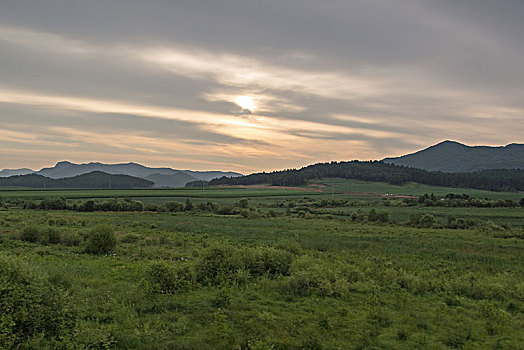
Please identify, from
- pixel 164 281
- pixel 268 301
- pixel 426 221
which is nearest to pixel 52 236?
pixel 164 281

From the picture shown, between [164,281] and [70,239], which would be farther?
[70,239]

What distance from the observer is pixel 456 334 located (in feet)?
39.0

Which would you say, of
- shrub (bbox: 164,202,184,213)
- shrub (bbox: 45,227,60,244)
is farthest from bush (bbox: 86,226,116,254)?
shrub (bbox: 164,202,184,213)

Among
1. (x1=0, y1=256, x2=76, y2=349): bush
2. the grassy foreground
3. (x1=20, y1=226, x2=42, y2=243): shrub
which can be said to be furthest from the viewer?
(x1=20, y1=226, x2=42, y2=243): shrub

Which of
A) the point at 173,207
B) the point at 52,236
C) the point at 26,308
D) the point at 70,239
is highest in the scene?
the point at 26,308

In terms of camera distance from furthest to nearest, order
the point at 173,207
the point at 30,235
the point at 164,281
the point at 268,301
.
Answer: the point at 173,207
the point at 30,235
the point at 164,281
the point at 268,301

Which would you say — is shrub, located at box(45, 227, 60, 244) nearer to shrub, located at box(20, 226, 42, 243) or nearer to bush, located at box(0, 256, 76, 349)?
shrub, located at box(20, 226, 42, 243)

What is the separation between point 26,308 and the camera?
34.2ft

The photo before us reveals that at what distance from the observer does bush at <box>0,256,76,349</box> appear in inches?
391

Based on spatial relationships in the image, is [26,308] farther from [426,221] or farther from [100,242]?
[426,221]

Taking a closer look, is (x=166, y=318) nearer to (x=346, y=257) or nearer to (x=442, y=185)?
(x=346, y=257)

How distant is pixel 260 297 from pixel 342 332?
4.38 metres

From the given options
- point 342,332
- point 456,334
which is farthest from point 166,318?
point 456,334

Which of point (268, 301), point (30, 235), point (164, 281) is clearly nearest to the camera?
point (268, 301)
